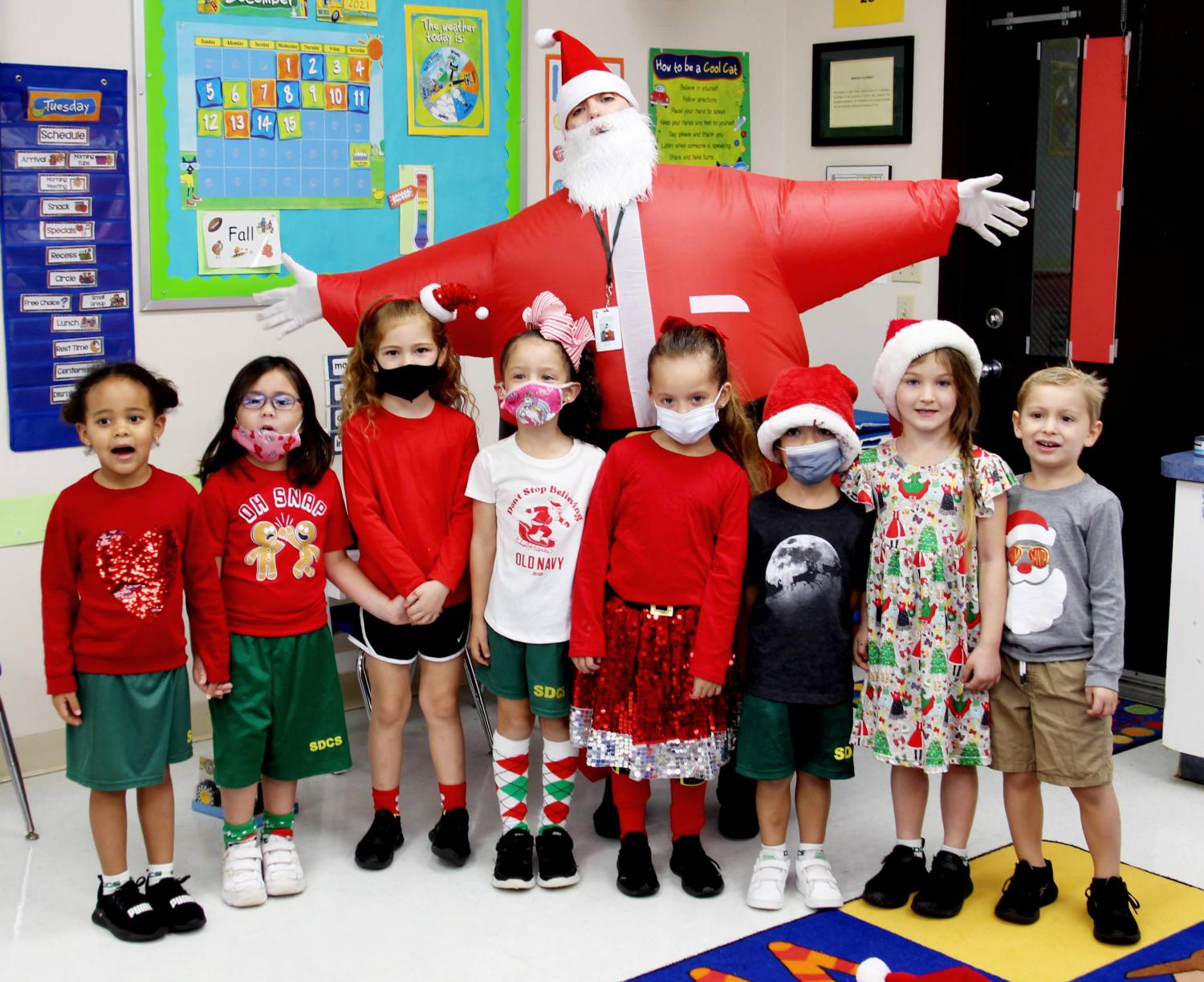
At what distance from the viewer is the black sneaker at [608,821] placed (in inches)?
116

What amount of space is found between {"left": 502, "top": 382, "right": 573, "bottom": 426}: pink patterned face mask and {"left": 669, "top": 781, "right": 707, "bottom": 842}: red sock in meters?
0.72

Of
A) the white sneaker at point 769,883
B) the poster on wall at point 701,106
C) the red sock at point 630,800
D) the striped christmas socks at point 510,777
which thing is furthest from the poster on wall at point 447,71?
the white sneaker at point 769,883

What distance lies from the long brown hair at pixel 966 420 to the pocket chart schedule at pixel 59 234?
189 centimetres

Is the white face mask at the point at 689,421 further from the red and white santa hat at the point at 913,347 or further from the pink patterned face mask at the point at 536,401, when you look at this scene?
the red and white santa hat at the point at 913,347

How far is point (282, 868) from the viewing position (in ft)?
8.89

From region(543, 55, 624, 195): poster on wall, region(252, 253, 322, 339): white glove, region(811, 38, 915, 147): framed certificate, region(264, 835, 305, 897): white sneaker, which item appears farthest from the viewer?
region(811, 38, 915, 147): framed certificate

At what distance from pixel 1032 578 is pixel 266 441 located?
52.9 inches

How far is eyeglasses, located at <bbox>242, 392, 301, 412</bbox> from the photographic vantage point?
2598 millimetres

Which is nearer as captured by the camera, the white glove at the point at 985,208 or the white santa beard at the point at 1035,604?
the white santa beard at the point at 1035,604

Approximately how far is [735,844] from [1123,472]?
1.56 metres

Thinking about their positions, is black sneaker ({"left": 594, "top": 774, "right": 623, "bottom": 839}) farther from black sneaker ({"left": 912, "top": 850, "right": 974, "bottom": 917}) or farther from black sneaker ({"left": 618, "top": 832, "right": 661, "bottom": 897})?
black sneaker ({"left": 912, "top": 850, "right": 974, "bottom": 917})

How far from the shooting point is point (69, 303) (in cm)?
326

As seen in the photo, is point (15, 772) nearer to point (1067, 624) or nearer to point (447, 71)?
point (447, 71)

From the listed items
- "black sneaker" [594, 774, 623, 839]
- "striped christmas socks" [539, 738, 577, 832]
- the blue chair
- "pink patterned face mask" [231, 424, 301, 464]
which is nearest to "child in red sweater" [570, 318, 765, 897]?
"striped christmas socks" [539, 738, 577, 832]
